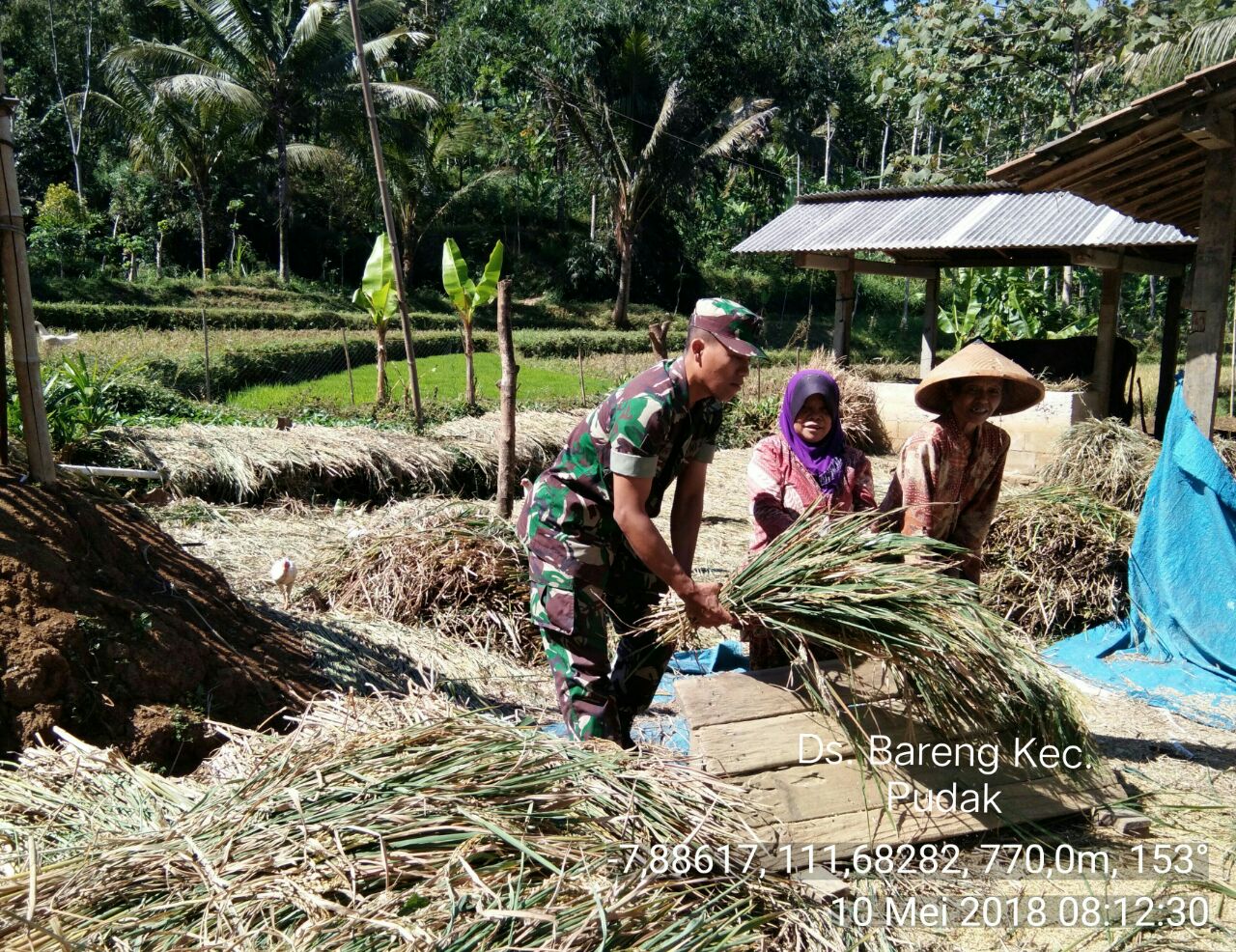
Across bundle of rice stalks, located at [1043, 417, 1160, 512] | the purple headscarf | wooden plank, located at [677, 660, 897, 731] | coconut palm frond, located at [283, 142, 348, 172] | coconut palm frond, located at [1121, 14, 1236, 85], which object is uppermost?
coconut palm frond, located at [1121, 14, 1236, 85]

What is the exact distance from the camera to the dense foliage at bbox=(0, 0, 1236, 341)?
80.0ft

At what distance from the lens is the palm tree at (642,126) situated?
24.7 metres

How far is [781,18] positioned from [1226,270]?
25492 mm

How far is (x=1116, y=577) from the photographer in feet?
18.5

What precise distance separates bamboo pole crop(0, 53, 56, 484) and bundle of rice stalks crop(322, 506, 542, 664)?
189 cm

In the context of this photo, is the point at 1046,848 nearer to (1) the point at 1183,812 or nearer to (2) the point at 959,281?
(1) the point at 1183,812

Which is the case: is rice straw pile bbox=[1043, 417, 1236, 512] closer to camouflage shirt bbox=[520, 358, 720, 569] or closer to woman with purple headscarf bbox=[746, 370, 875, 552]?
woman with purple headscarf bbox=[746, 370, 875, 552]

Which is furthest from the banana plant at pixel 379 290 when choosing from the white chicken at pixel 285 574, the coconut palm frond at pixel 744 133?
the coconut palm frond at pixel 744 133

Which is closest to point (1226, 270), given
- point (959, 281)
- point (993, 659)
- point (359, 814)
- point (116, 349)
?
point (993, 659)

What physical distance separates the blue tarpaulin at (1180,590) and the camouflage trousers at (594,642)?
2.90 metres

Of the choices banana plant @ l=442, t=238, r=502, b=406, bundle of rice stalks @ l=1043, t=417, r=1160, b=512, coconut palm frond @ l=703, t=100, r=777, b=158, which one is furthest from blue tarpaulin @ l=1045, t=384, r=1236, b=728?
coconut palm frond @ l=703, t=100, r=777, b=158

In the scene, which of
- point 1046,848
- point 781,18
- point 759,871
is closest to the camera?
point 759,871

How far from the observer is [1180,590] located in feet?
17.1

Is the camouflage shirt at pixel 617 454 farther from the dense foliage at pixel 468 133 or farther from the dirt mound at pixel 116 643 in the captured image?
the dense foliage at pixel 468 133
